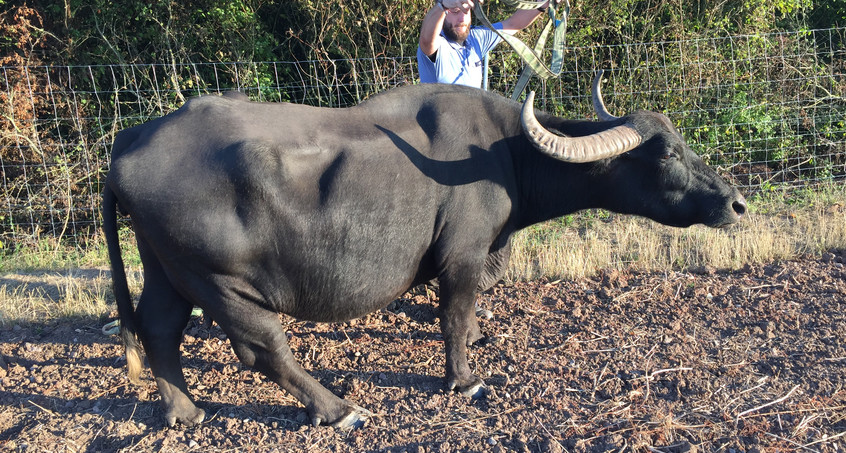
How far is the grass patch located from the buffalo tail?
72.5 inches

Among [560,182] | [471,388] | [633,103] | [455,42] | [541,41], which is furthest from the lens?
[633,103]

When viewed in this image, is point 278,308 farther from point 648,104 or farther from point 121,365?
point 648,104

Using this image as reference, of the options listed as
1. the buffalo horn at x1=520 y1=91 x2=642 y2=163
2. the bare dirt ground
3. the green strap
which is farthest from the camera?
the green strap

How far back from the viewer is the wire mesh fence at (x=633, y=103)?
8.72 m

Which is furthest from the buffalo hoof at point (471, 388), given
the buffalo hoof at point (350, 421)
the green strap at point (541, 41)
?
the green strap at point (541, 41)

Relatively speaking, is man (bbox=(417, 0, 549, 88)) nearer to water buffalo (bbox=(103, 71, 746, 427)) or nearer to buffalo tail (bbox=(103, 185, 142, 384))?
water buffalo (bbox=(103, 71, 746, 427))

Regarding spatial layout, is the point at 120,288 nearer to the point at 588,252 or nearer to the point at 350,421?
the point at 350,421

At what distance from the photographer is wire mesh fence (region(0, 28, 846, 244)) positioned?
8.72 m

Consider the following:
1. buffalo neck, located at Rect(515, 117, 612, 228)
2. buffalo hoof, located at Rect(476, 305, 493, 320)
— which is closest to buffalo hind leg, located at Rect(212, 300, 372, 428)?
buffalo hoof, located at Rect(476, 305, 493, 320)

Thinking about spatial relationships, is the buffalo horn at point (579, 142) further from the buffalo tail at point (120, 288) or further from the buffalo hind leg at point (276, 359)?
the buffalo tail at point (120, 288)

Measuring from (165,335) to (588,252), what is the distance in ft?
14.0

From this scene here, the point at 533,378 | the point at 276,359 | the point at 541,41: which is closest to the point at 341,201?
the point at 276,359

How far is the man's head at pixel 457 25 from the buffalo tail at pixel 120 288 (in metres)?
2.96

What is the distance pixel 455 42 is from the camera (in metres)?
5.66
